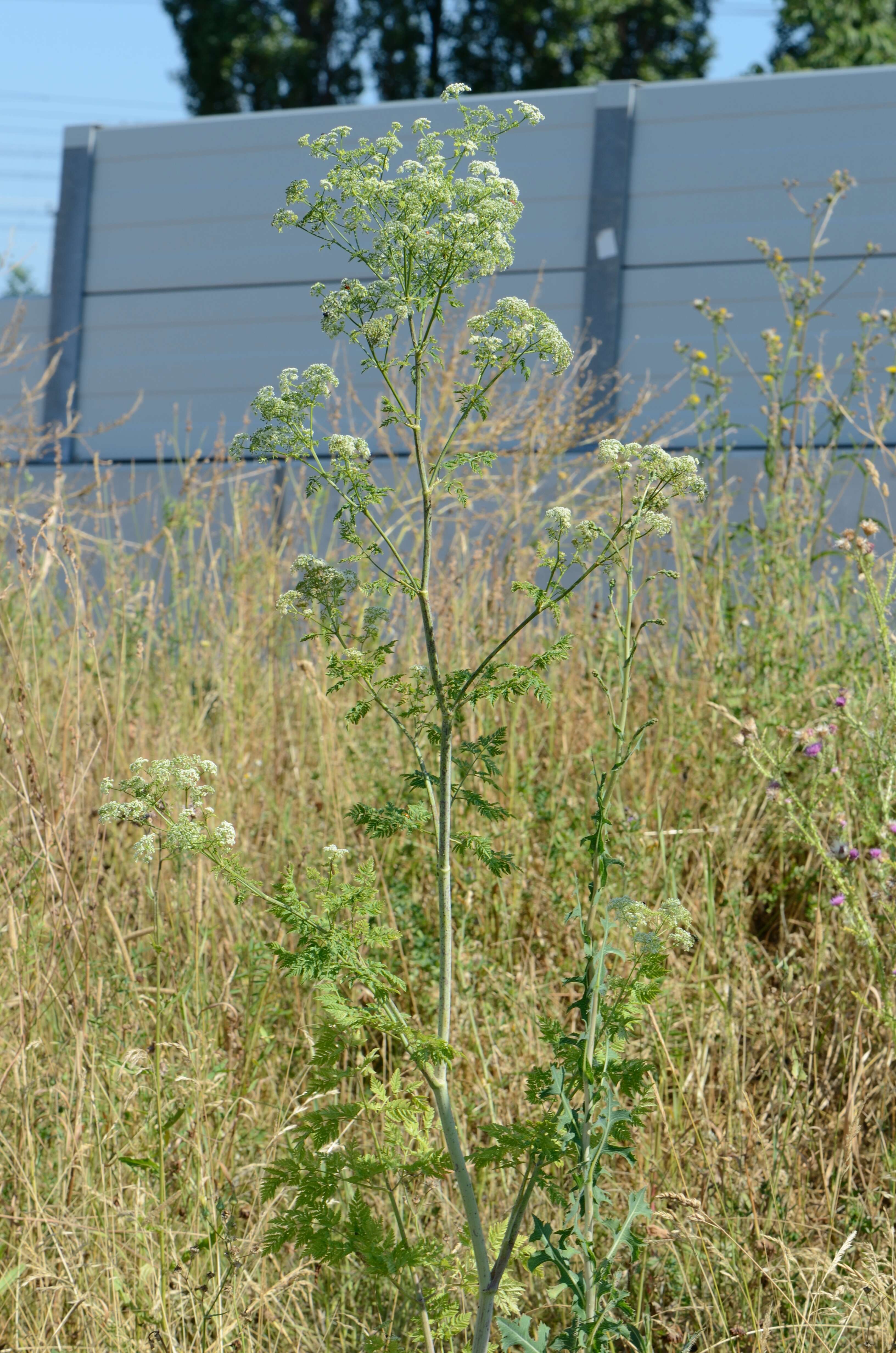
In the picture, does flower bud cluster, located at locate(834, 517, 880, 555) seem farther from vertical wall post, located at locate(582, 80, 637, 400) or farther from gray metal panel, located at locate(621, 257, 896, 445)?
vertical wall post, located at locate(582, 80, 637, 400)

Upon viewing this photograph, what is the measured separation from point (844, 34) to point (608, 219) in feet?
29.0

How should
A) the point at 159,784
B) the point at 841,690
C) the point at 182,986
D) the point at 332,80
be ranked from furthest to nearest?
the point at 332,80 → the point at 841,690 → the point at 182,986 → the point at 159,784

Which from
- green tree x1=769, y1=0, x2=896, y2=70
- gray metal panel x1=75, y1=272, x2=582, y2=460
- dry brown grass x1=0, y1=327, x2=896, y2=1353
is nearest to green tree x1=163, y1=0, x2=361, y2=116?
green tree x1=769, y1=0, x2=896, y2=70

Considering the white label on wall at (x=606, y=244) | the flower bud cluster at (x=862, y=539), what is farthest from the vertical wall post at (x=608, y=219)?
the flower bud cluster at (x=862, y=539)

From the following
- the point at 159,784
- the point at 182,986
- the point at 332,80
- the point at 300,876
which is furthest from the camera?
the point at 332,80

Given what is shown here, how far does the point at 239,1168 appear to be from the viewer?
67.6 inches

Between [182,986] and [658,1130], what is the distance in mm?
706

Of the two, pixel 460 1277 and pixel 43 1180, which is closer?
pixel 460 1277

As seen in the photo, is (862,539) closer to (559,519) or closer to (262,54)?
(559,519)

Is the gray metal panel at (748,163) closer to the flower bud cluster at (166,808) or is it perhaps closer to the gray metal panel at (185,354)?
the gray metal panel at (185,354)

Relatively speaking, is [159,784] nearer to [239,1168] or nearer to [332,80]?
[239,1168]

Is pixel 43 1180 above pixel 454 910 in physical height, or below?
below

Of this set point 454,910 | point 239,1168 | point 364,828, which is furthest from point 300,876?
point 239,1168

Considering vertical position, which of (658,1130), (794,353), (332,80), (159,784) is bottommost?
(658,1130)
